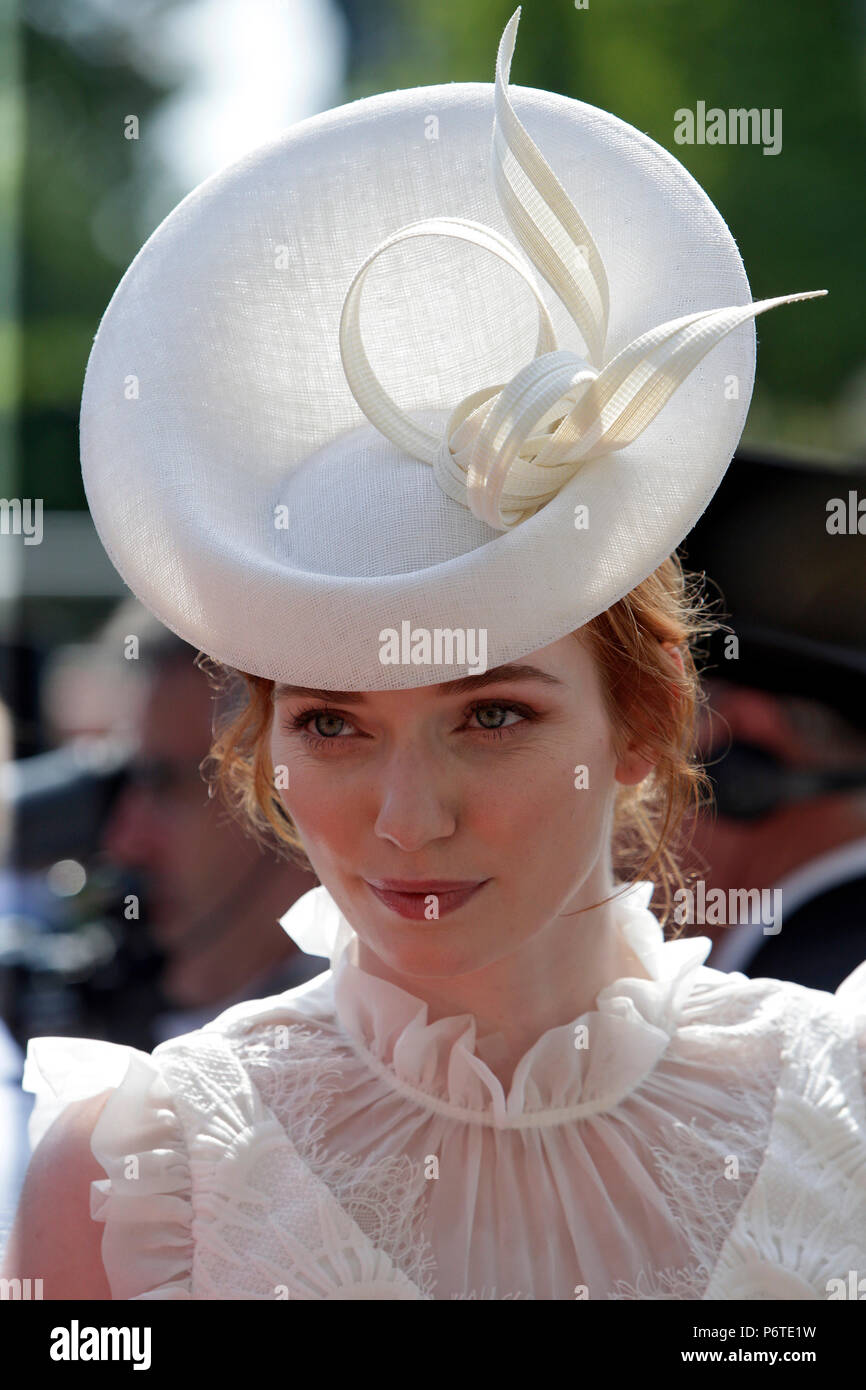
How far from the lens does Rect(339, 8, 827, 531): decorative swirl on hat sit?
1.08m

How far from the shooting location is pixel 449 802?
1155 millimetres

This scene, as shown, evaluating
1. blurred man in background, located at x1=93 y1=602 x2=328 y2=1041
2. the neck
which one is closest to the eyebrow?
the neck

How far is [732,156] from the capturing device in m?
6.54

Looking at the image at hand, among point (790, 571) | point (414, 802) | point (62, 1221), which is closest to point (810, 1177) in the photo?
point (414, 802)

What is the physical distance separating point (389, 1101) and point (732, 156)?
20.0 ft

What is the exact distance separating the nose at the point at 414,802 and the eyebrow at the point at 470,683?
0.05m

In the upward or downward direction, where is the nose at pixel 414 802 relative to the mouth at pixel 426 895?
upward

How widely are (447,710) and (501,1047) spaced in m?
0.37

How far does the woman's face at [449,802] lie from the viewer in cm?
115

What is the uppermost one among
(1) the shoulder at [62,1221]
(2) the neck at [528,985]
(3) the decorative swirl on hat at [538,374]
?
(3) the decorative swirl on hat at [538,374]

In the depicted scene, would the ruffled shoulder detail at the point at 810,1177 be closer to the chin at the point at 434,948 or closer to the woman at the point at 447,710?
the woman at the point at 447,710

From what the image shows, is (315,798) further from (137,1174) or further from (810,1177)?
(810,1177)

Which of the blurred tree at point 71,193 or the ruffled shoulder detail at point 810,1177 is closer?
the ruffled shoulder detail at point 810,1177

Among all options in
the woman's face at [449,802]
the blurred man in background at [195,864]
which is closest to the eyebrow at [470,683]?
the woman's face at [449,802]
